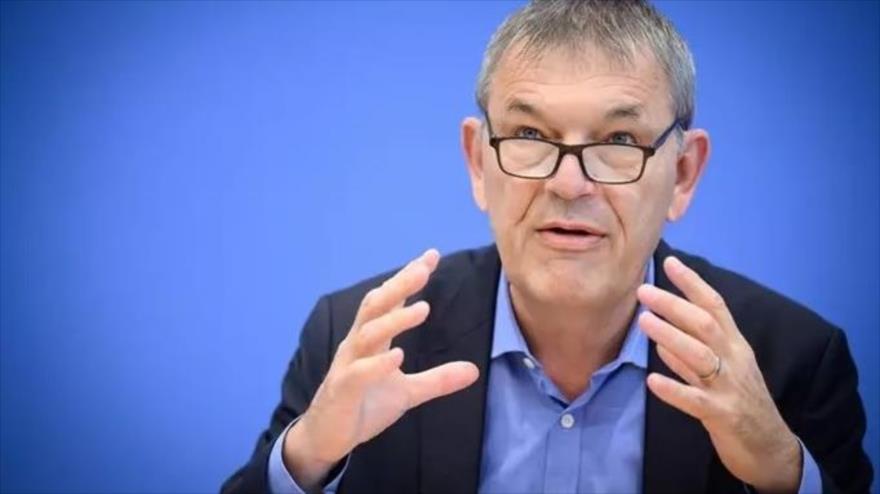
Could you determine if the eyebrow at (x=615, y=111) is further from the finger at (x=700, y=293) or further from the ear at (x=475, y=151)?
the finger at (x=700, y=293)

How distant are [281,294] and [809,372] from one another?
1144mm

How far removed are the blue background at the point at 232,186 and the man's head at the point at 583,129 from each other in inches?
21.2

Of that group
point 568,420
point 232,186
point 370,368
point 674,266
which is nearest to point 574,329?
point 568,420

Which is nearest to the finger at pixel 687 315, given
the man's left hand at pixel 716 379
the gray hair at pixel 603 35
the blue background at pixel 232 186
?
the man's left hand at pixel 716 379

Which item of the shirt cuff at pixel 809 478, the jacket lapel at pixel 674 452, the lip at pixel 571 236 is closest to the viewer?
the shirt cuff at pixel 809 478

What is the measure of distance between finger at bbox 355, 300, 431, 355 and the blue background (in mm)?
798

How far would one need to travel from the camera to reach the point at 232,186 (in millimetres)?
2068

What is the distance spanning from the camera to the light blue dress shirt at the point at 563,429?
159 centimetres

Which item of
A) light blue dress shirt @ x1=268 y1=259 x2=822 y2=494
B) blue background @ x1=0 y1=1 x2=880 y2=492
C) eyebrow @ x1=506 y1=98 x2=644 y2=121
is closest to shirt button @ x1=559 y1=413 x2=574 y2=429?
light blue dress shirt @ x1=268 y1=259 x2=822 y2=494

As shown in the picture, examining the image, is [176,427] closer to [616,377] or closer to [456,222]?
[456,222]

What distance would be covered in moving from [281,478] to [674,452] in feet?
2.21

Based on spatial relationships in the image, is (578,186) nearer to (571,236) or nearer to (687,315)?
(571,236)

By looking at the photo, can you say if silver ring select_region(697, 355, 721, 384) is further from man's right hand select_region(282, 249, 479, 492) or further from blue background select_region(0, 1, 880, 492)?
blue background select_region(0, 1, 880, 492)

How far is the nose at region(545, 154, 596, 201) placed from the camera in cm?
140
